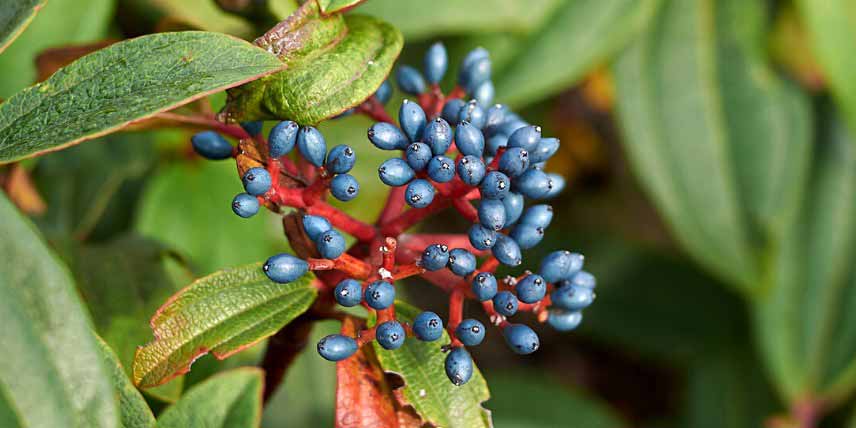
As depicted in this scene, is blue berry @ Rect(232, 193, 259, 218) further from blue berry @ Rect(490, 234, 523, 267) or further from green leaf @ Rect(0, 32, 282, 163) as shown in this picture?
blue berry @ Rect(490, 234, 523, 267)

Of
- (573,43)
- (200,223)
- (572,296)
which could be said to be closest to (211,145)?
(572,296)

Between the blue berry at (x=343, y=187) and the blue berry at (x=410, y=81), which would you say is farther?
the blue berry at (x=410, y=81)

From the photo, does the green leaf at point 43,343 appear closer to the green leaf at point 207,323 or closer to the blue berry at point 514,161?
the green leaf at point 207,323

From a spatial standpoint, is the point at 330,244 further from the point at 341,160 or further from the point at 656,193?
the point at 656,193

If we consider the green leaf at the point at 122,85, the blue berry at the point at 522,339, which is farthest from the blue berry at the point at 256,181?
the blue berry at the point at 522,339

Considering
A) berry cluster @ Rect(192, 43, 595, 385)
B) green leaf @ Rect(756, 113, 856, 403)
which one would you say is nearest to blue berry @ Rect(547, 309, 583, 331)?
berry cluster @ Rect(192, 43, 595, 385)

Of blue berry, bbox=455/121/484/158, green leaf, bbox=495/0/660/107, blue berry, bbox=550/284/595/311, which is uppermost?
blue berry, bbox=455/121/484/158
